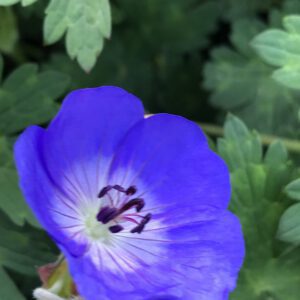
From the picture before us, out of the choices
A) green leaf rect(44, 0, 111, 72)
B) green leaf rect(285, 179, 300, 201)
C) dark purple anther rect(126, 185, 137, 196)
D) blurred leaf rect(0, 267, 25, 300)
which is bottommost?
green leaf rect(285, 179, 300, 201)

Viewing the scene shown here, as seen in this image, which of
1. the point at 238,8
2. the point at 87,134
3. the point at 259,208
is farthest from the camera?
the point at 238,8

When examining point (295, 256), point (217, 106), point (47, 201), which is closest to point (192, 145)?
point (47, 201)

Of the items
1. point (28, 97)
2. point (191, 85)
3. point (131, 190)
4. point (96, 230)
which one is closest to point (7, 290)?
point (96, 230)

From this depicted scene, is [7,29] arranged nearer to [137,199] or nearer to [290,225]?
[137,199]

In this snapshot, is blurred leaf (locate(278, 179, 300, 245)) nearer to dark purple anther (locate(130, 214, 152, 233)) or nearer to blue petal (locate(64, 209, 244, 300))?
blue petal (locate(64, 209, 244, 300))

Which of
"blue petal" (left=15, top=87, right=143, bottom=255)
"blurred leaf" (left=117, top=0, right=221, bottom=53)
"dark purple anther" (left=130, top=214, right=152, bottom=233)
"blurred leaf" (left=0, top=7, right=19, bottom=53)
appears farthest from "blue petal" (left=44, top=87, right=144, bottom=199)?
"blurred leaf" (left=117, top=0, right=221, bottom=53)

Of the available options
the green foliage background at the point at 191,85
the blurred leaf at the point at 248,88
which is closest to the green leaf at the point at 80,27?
the green foliage background at the point at 191,85

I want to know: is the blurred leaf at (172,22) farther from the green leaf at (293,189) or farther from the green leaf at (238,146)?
the green leaf at (293,189)
